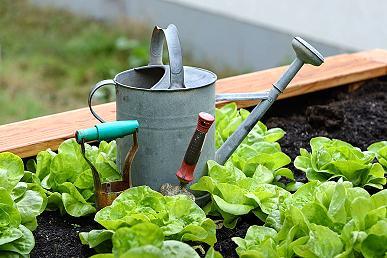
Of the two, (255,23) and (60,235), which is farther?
(255,23)

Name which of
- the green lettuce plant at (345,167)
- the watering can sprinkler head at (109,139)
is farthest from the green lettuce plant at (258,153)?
the watering can sprinkler head at (109,139)

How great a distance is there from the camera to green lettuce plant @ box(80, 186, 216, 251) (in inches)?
60.6

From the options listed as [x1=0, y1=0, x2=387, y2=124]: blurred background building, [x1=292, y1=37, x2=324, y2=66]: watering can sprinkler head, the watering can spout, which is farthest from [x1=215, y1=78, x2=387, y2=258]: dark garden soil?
[x1=0, y1=0, x2=387, y2=124]: blurred background building

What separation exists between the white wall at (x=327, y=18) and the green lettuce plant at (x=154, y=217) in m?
3.10

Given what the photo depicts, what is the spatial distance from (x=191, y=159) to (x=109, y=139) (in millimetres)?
174

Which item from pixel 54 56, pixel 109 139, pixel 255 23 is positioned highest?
pixel 109 139

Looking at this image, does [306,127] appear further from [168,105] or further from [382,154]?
[168,105]

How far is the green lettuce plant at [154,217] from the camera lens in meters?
1.54

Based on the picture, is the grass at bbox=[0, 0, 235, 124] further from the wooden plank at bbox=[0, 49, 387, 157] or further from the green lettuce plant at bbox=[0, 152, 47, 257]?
the green lettuce plant at bbox=[0, 152, 47, 257]

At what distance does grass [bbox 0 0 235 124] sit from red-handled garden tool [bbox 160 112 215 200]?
2450 mm

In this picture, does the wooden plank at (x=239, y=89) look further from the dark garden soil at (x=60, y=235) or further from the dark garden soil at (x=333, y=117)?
the dark garden soil at (x=60, y=235)

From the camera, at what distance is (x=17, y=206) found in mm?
1632

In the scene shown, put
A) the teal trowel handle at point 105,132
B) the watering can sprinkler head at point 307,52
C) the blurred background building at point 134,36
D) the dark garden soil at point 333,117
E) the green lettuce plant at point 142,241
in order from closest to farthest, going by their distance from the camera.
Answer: the green lettuce plant at point 142,241 → the teal trowel handle at point 105,132 → the watering can sprinkler head at point 307,52 → the dark garden soil at point 333,117 → the blurred background building at point 134,36

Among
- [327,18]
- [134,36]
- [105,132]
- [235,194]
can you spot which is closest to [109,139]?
[105,132]
